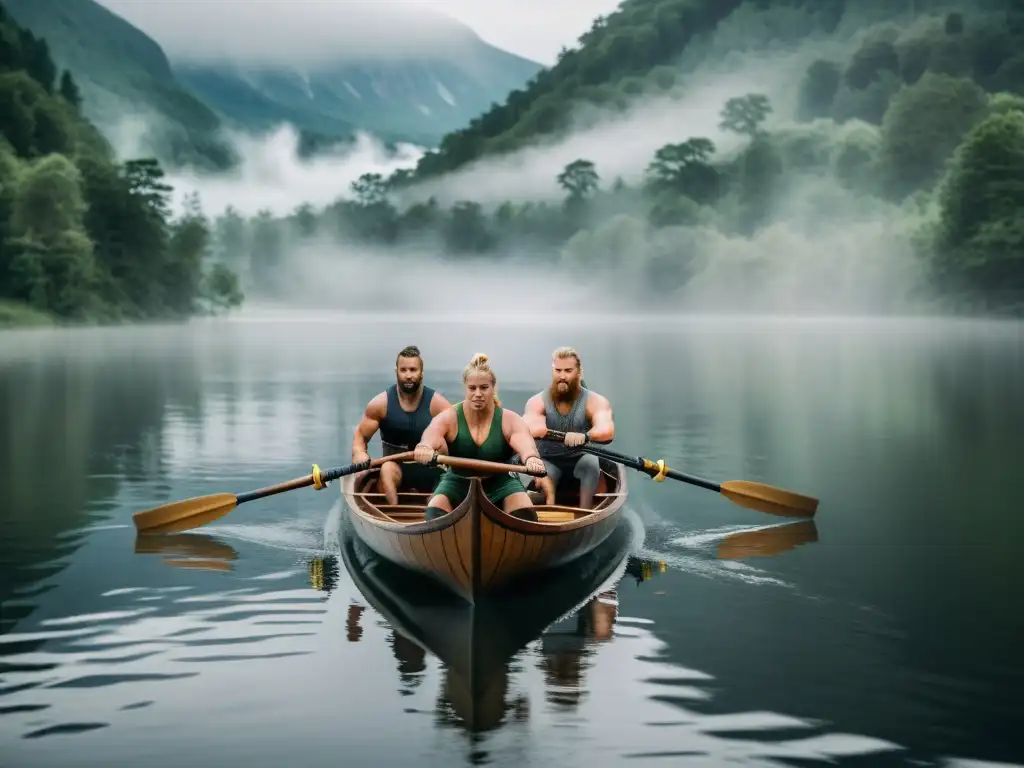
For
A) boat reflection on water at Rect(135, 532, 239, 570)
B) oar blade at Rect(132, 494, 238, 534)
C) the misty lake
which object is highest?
oar blade at Rect(132, 494, 238, 534)

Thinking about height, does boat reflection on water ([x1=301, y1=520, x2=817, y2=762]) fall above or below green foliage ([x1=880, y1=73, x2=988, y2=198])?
below

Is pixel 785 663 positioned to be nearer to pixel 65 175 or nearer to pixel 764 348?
pixel 764 348

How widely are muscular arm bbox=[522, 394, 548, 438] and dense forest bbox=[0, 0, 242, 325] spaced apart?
265ft

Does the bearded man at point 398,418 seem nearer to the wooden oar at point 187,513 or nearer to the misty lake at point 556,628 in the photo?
the wooden oar at point 187,513

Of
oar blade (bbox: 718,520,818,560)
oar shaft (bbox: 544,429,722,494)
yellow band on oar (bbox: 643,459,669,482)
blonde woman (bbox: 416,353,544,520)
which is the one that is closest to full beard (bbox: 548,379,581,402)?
oar shaft (bbox: 544,429,722,494)

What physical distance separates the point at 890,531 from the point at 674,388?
76.1ft

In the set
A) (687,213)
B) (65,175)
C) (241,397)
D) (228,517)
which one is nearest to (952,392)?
(241,397)

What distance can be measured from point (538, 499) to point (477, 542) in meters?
4.17

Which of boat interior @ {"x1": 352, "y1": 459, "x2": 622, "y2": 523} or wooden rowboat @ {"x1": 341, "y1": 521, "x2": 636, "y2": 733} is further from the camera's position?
boat interior @ {"x1": 352, "y1": 459, "x2": 622, "y2": 523}

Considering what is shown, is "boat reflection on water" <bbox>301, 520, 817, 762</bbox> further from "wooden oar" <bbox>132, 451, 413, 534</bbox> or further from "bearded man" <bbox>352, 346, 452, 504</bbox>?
"wooden oar" <bbox>132, 451, 413, 534</bbox>

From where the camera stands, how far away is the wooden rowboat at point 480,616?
9305 mm

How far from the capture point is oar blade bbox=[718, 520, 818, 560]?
14.9 meters

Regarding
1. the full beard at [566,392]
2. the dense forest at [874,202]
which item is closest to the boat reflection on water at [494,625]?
the full beard at [566,392]

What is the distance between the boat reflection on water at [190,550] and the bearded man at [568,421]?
3.49 m
